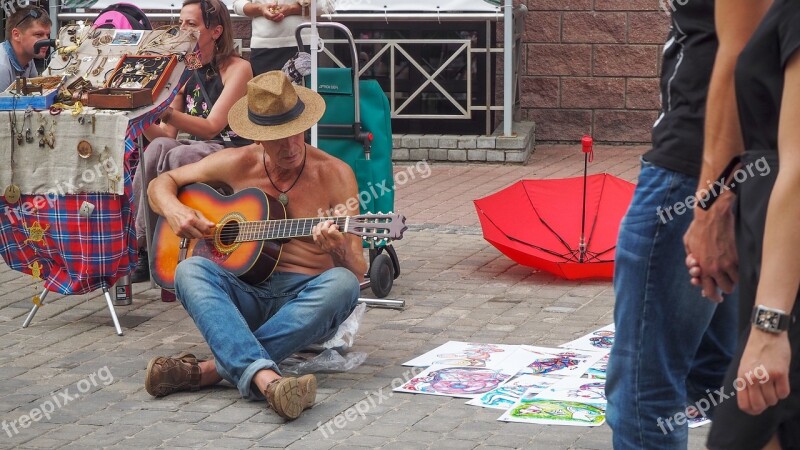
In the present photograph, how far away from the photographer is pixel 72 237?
19.8 ft

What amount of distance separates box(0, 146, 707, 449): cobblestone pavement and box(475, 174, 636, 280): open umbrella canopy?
0.50ft

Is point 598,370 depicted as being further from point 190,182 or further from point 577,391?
point 190,182

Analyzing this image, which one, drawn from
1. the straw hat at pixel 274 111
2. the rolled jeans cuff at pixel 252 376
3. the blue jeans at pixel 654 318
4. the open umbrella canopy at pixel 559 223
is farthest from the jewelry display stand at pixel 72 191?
the blue jeans at pixel 654 318

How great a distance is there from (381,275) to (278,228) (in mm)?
1377

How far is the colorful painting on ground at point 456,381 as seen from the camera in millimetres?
4926

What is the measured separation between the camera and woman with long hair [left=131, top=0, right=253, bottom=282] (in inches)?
261

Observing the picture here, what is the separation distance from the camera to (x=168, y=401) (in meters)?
4.92

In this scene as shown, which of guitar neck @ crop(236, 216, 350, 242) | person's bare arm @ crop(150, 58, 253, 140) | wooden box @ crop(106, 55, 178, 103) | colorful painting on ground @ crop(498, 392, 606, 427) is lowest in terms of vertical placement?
colorful painting on ground @ crop(498, 392, 606, 427)

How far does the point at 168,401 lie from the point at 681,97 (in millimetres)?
2595

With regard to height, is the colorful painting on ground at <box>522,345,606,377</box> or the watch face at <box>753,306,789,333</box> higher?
the watch face at <box>753,306,789,333</box>

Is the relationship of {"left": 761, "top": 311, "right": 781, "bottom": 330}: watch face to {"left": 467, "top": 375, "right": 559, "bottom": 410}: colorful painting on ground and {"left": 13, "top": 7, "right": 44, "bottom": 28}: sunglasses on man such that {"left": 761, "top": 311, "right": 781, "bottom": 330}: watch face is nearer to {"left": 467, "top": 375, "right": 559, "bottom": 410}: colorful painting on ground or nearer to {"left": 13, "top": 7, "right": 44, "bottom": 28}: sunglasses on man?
{"left": 467, "top": 375, "right": 559, "bottom": 410}: colorful painting on ground

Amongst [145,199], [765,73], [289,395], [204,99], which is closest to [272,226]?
[289,395]

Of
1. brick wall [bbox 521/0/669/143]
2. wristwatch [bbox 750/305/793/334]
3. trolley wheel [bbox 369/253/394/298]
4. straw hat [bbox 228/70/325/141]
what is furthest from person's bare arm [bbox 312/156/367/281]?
brick wall [bbox 521/0/669/143]

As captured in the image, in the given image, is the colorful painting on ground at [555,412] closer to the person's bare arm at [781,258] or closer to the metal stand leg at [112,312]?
the person's bare arm at [781,258]
